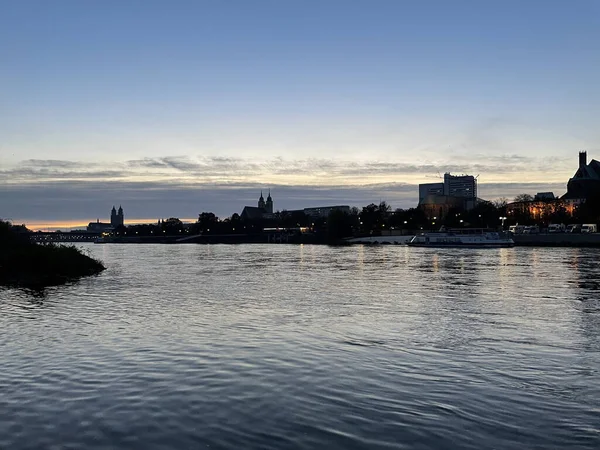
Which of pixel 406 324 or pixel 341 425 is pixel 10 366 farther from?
pixel 406 324

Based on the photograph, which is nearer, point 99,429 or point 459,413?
point 99,429

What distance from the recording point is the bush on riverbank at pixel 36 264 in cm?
4783

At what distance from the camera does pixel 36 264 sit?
50.4m

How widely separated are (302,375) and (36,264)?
140ft

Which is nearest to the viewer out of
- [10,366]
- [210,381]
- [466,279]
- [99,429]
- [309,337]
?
[99,429]

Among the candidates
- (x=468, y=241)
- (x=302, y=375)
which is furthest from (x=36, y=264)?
(x=468, y=241)

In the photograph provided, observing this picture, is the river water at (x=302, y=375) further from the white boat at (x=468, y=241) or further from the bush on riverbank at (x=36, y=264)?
the white boat at (x=468, y=241)

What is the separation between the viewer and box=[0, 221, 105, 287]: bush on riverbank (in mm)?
47831

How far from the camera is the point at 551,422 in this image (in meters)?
11.2

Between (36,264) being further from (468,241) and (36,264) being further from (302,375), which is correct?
(468,241)

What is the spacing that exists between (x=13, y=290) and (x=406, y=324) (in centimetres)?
2960

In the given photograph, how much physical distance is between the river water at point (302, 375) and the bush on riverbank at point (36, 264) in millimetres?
19173

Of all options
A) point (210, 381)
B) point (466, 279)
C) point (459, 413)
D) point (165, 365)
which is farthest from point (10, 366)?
point (466, 279)

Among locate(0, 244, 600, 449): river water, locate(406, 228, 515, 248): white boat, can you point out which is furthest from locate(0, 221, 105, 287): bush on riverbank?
locate(406, 228, 515, 248): white boat
